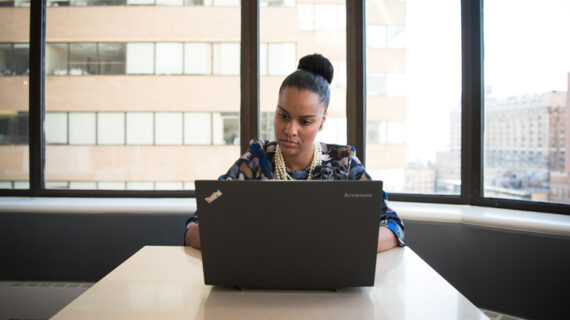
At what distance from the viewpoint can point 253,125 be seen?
282 centimetres

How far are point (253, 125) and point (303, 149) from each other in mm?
1316

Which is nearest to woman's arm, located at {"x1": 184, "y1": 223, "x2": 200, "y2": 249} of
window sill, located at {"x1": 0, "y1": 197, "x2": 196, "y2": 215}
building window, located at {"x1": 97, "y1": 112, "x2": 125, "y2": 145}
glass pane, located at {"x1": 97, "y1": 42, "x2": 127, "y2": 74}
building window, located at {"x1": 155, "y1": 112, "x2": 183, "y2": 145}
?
window sill, located at {"x1": 0, "y1": 197, "x2": 196, "y2": 215}

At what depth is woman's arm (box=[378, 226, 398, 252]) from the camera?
125 centimetres

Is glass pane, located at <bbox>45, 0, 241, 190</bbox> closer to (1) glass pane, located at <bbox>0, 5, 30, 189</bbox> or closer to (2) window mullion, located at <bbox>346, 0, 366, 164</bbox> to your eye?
(1) glass pane, located at <bbox>0, 5, 30, 189</bbox>

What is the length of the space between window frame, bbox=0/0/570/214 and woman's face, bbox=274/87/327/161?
1.29 meters

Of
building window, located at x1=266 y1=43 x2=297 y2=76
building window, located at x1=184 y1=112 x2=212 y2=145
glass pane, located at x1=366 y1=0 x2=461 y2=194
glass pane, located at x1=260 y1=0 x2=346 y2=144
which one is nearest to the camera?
glass pane, located at x1=366 y1=0 x2=461 y2=194

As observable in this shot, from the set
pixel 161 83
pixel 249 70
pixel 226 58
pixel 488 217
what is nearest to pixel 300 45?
pixel 249 70

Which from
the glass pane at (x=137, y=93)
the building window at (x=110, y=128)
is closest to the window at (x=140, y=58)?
the glass pane at (x=137, y=93)

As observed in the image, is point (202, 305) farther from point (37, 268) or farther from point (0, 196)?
point (0, 196)

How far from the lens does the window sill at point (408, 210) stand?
1.90 m

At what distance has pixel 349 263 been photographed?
83 centimetres

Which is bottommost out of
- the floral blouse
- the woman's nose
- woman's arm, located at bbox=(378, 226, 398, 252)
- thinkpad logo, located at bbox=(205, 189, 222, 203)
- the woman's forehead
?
woman's arm, located at bbox=(378, 226, 398, 252)

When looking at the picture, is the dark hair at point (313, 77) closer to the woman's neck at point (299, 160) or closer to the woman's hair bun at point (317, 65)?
the woman's hair bun at point (317, 65)

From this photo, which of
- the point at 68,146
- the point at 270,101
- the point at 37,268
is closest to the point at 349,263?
the point at 270,101
